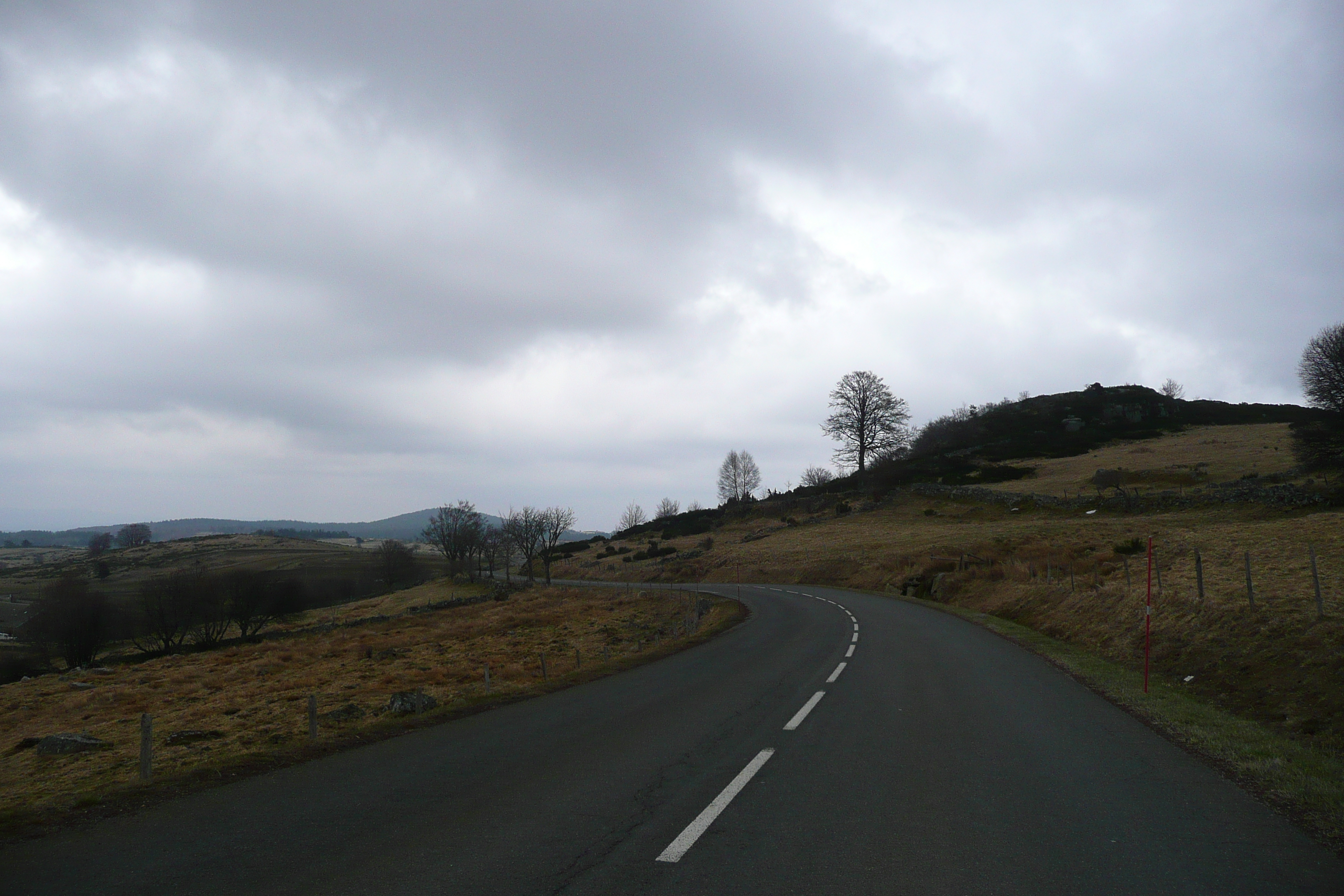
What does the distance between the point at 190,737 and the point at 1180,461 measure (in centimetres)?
7679

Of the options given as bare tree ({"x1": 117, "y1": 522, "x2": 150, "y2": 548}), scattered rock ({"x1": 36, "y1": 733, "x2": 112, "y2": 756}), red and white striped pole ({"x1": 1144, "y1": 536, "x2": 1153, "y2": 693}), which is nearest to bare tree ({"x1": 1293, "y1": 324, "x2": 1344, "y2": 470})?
red and white striped pole ({"x1": 1144, "y1": 536, "x2": 1153, "y2": 693})

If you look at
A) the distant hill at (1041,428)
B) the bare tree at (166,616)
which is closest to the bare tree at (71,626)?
the bare tree at (166,616)

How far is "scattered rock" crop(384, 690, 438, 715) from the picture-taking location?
13.5 meters

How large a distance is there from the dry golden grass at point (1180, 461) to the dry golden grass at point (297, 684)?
41.2 m

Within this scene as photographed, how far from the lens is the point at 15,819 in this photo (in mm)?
6676

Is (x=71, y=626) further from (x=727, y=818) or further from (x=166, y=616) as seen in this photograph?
(x=727, y=818)

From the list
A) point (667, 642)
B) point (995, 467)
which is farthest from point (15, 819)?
point (995, 467)

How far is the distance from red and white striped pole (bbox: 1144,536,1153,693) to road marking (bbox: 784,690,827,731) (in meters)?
5.64

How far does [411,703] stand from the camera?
14.7m

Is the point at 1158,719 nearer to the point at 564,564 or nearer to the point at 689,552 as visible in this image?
the point at 689,552

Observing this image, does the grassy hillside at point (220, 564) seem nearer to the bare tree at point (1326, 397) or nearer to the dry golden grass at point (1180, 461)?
the dry golden grass at point (1180, 461)

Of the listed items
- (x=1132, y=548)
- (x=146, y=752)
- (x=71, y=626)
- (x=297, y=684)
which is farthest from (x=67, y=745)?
(x=1132, y=548)

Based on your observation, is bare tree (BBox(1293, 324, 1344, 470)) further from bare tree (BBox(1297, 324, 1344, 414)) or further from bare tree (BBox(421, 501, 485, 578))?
bare tree (BBox(421, 501, 485, 578))

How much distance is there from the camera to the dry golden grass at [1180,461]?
5647cm
